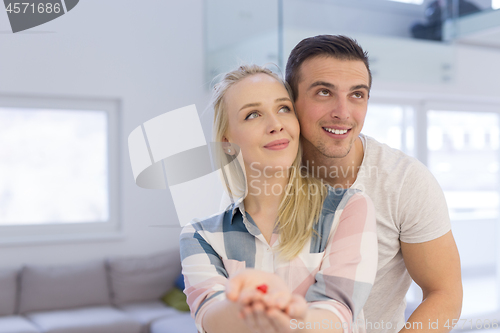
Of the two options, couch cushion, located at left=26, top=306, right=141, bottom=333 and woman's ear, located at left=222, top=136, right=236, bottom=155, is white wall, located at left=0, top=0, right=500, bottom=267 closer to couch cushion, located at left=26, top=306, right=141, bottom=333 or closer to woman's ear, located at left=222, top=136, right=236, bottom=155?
couch cushion, located at left=26, top=306, right=141, bottom=333

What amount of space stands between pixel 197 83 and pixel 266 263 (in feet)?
11.6

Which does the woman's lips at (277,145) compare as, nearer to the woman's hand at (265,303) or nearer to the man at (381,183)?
the man at (381,183)

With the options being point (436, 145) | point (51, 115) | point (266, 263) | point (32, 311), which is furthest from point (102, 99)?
point (266, 263)

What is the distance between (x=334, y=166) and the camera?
1439 millimetres

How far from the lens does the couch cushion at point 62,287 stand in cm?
363

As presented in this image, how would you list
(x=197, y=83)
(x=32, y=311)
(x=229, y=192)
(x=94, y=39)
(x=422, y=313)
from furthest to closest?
(x=197, y=83) < (x=94, y=39) < (x=32, y=311) < (x=229, y=192) < (x=422, y=313)

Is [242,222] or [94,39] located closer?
[242,222]

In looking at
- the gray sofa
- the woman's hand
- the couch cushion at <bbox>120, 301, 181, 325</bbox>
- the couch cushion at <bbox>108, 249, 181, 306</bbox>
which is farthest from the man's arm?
the couch cushion at <bbox>108, 249, 181, 306</bbox>

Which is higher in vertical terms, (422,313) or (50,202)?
(422,313)

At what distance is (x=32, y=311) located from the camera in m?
3.63

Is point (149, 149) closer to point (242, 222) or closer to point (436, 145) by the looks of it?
point (436, 145)

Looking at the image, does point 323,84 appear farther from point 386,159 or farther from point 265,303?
point 265,303

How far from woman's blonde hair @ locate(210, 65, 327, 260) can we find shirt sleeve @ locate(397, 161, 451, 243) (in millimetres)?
273

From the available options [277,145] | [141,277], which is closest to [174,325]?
[141,277]
